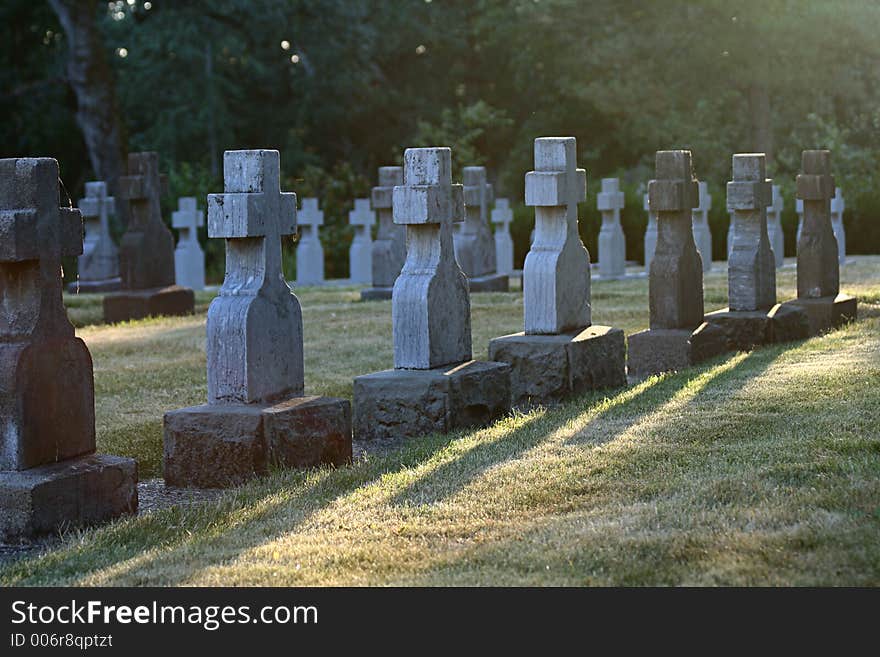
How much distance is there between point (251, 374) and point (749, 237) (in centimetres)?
519

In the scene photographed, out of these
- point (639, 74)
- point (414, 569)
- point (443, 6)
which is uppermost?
point (443, 6)

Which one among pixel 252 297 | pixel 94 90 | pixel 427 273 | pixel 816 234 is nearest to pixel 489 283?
pixel 816 234

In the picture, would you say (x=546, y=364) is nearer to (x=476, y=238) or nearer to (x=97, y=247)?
(x=476, y=238)

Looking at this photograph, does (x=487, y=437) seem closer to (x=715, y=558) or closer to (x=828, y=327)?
(x=715, y=558)

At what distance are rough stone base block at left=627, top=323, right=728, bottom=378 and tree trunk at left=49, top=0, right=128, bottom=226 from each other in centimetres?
1483

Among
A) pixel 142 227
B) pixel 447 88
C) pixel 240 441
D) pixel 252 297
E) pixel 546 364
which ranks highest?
pixel 447 88

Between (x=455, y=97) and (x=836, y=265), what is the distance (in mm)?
26164

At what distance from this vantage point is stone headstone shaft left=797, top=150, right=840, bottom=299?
38.7 ft

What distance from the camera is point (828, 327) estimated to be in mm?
11695

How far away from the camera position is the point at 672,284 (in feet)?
33.2

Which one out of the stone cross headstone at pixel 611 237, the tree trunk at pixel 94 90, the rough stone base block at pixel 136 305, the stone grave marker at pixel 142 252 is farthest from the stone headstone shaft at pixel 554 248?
the tree trunk at pixel 94 90

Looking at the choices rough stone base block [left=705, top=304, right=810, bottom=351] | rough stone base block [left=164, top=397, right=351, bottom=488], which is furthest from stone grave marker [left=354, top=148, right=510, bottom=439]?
rough stone base block [left=705, top=304, right=810, bottom=351]

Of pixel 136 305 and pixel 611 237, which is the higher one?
pixel 611 237

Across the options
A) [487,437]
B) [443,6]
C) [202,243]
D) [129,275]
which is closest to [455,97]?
[443,6]
